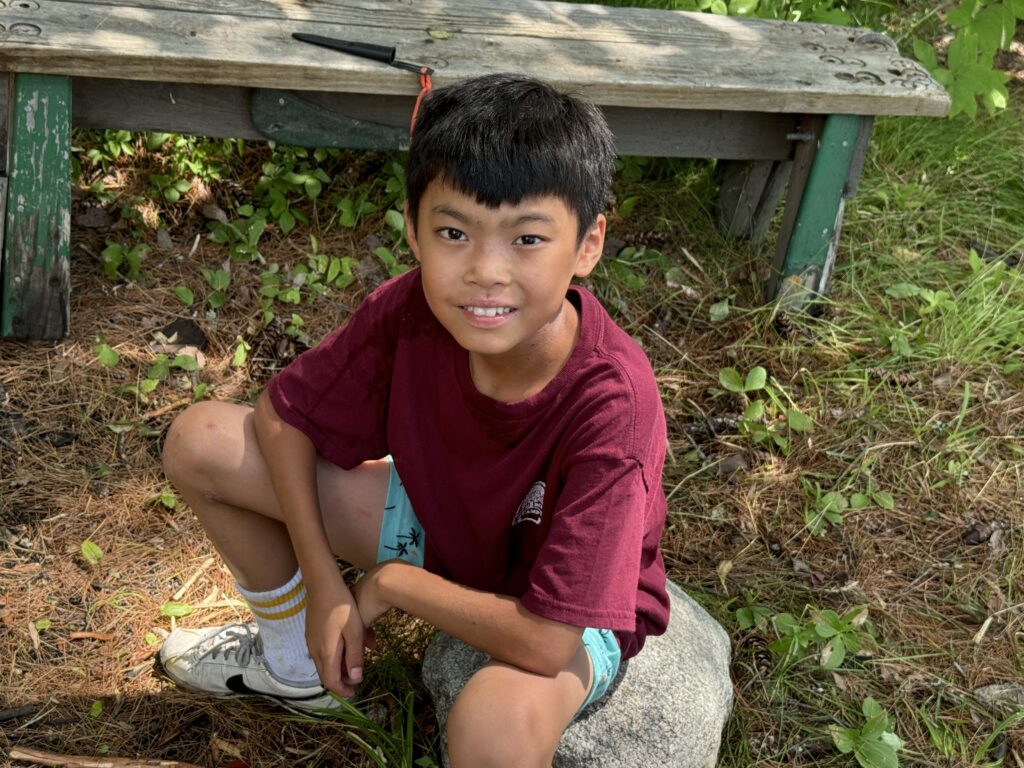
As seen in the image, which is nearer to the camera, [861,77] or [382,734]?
[382,734]

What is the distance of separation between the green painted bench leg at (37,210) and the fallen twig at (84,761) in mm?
1334

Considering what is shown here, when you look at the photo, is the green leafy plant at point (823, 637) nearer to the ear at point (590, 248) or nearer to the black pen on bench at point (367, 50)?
the ear at point (590, 248)

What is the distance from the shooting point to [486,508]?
2.09 m

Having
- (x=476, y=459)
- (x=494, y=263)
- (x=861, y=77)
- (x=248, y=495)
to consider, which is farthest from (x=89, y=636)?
(x=861, y=77)

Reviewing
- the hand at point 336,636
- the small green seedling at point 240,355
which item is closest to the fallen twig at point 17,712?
the hand at point 336,636

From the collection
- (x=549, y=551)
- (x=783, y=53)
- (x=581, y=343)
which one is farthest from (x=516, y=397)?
(x=783, y=53)

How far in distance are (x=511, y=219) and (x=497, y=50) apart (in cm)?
162

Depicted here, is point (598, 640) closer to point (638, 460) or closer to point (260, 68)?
point (638, 460)

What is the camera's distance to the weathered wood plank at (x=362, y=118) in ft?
10.4

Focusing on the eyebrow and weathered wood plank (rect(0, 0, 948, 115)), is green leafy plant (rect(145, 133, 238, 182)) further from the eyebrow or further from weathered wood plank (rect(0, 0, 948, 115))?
the eyebrow

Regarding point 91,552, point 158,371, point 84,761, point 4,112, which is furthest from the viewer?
point 158,371

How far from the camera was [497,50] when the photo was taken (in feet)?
10.7

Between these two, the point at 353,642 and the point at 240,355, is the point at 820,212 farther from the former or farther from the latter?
the point at 353,642

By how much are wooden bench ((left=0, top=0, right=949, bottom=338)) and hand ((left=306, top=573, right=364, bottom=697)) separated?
1520mm
